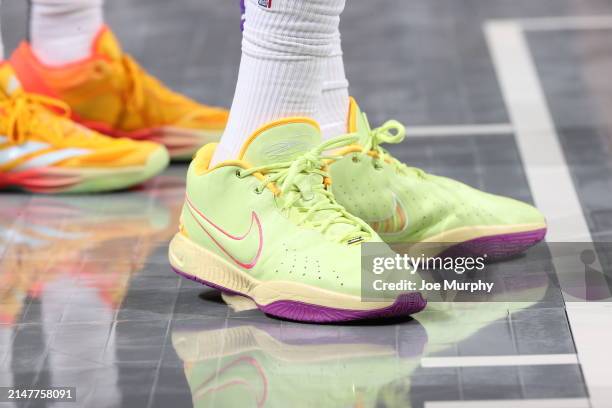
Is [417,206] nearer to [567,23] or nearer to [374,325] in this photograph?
[374,325]

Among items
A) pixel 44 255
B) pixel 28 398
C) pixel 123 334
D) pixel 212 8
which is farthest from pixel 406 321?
pixel 212 8

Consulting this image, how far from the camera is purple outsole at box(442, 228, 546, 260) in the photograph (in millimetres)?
2088

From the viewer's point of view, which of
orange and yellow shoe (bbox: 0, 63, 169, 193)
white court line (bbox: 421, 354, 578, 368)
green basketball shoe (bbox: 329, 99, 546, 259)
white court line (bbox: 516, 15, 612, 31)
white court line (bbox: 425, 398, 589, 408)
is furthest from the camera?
white court line (bbox: 516, 15, 612, 31)

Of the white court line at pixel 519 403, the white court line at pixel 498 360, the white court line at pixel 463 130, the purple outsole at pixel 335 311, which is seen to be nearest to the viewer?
the white court line at pixel 519 403

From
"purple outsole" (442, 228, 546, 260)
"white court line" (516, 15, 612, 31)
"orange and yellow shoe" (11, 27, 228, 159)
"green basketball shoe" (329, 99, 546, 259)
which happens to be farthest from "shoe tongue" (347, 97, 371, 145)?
"white court line" (516, 15, 612, 31)

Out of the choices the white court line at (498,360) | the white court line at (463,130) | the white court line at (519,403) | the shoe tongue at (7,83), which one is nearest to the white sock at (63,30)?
the shoe tongue at (7,83)

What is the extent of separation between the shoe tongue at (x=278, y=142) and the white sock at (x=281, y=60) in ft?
0.07

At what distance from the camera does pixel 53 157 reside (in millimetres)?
2545

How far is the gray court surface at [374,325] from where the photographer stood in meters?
1.65

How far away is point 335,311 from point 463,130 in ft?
3.93

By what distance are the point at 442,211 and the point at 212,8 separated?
2.25 m

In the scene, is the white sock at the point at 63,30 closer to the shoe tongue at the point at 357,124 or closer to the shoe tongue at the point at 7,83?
the shoe tongue at the point at 7,83

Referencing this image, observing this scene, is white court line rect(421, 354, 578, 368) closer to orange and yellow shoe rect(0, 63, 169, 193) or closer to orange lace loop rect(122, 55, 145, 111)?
orange and yellow shoe rect(0, 63, 169, 193)

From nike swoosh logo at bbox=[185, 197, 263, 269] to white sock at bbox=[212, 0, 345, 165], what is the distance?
0.11 metres
